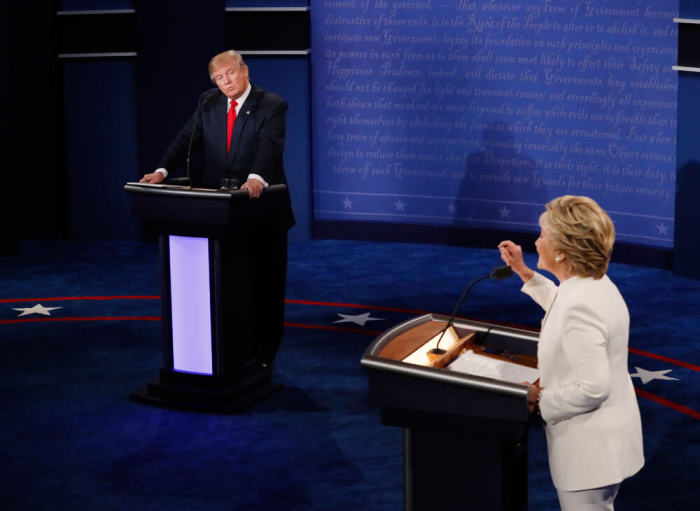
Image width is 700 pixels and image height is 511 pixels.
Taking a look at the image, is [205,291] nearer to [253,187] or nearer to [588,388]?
[253,187]

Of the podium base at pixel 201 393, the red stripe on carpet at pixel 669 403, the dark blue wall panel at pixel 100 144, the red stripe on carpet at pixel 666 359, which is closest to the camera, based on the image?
the red stripe on carpet at pixel 669 403

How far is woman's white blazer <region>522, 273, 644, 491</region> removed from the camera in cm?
294

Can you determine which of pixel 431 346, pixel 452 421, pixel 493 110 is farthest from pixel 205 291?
pixel 493 110

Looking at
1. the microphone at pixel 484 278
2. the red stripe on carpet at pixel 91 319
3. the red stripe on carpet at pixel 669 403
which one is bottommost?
the red stripe on carpet at pixel 669 403

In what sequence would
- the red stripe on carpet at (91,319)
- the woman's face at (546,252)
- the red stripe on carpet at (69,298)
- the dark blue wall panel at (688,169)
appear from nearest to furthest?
the woman's face at (546,252), the red stripe on carpet at (91,319), the red stripe on carpet at (69,298), the dark blue wall panel at (688,169)

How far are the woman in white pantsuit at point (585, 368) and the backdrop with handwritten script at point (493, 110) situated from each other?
6.32 metres

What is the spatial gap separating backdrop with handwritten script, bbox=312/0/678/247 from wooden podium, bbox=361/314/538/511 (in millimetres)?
6028

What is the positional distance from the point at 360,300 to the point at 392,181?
7.85 feet

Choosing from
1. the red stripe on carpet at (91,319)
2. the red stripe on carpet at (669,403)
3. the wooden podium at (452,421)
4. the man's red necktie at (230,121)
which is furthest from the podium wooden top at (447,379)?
the red stripe on carpet at (91,319)

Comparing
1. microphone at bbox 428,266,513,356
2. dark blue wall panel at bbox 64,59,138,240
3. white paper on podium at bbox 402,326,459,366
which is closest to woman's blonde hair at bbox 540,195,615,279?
microphone at bbox 428,266,513,356

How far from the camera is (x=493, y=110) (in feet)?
32.0

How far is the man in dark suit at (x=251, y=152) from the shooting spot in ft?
19.4

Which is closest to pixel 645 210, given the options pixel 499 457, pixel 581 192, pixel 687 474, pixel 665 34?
pixel 581 192

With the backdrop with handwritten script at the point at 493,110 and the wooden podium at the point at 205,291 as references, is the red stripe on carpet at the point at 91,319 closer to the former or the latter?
the wooden podium at the point at 205,291
